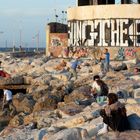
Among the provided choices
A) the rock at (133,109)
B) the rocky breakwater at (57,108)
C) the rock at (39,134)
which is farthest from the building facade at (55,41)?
the rock at (39,134)

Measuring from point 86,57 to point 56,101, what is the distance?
2017 cm

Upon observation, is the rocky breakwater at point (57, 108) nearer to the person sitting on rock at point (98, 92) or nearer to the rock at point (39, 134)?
the rock at point (39, 134)

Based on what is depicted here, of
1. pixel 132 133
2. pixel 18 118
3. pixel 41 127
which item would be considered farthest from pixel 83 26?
pixel 132 133

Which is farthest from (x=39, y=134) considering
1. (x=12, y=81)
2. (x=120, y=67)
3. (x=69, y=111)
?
(x=120, y=67)

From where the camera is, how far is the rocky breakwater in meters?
12.3

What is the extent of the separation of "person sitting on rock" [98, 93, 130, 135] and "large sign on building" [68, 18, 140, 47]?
26984mm

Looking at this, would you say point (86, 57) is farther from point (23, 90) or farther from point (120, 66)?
point (23, 90)

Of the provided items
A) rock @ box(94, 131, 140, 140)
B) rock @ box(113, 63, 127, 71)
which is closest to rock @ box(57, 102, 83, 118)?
rock @ box(94, 131, 140, 140)

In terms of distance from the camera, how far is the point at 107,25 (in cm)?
3916

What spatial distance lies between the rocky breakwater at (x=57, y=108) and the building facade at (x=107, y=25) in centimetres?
479

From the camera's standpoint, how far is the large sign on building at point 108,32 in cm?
3838

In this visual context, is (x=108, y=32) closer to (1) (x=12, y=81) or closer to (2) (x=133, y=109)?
(1) (x=12, y=81)

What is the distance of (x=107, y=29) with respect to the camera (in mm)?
A: 39125

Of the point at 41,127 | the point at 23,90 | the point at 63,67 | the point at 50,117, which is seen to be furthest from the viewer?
the point at 63,67
